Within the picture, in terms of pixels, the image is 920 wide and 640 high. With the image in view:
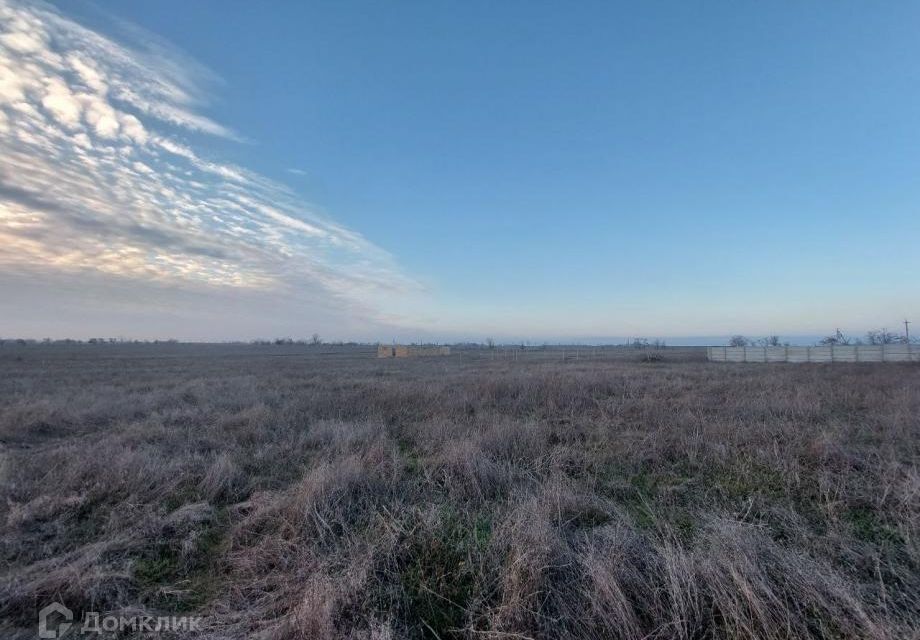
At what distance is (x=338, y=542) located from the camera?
Result: 442 cm

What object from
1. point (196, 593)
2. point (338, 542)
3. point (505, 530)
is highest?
point (505, 530)

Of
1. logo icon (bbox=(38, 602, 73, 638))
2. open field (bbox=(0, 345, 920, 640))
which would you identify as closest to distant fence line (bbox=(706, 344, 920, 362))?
open field (bbox=(0, 345, 920, 640))

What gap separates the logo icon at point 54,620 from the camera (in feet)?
11.1

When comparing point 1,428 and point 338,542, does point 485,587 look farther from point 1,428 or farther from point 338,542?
point 1,428

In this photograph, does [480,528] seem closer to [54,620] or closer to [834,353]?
[54,620]

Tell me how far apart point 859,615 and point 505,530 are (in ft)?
8.43

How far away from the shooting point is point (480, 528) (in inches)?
189

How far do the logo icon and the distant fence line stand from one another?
2031 inches

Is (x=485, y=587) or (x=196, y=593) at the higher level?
(x=485, y=587)

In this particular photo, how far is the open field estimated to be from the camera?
10.5 feet

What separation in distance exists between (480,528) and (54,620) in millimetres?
3785

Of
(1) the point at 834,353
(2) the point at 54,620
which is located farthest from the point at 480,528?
(1) the point at 834,353

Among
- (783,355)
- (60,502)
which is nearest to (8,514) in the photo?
(60,502)

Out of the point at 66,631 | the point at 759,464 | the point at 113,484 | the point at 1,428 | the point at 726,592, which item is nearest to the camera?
the point at 726,592
